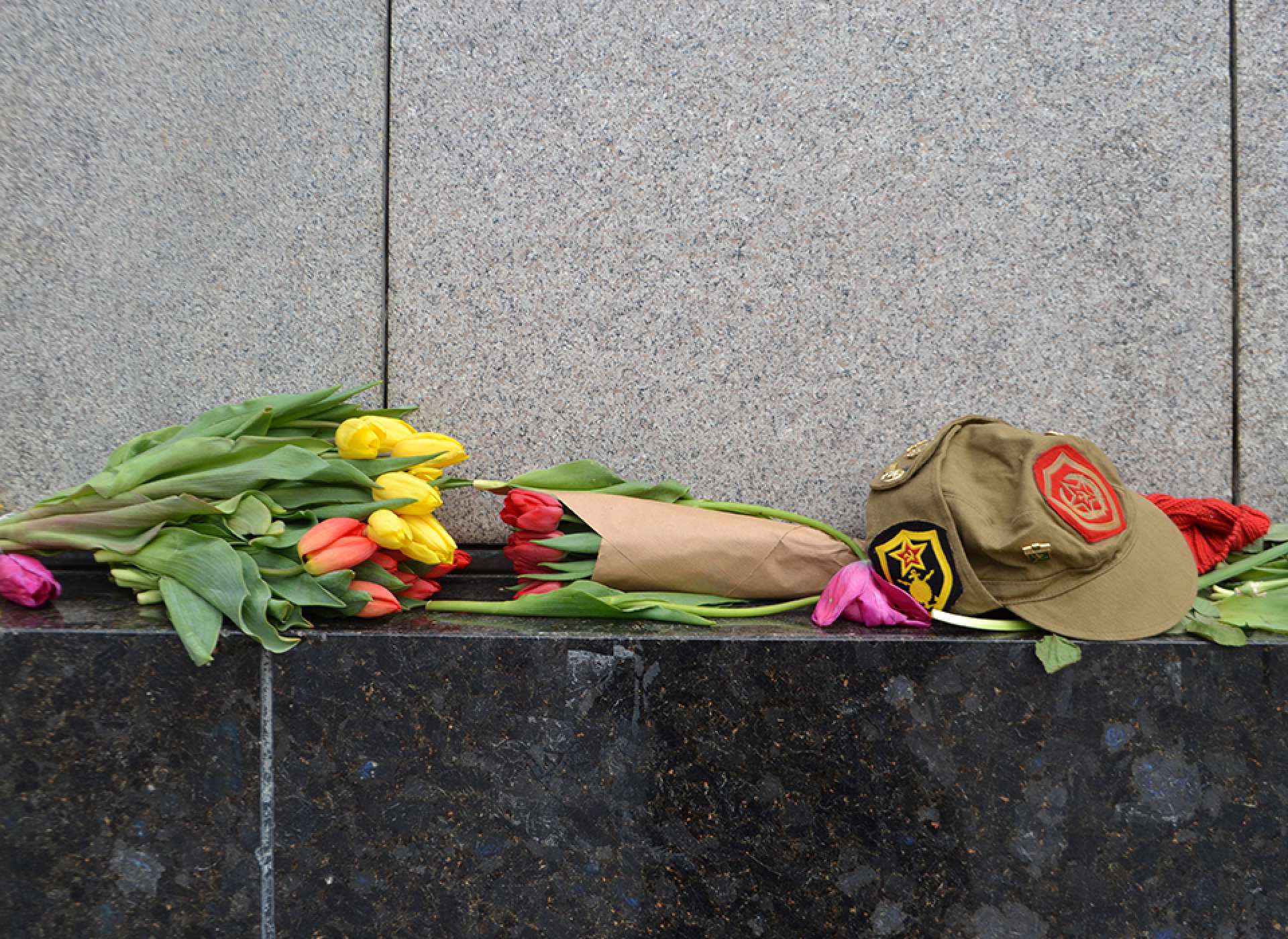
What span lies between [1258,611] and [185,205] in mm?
2409

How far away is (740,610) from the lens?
162 centimetres

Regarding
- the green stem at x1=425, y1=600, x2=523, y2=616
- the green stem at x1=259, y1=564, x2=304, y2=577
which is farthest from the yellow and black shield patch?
the green stem at x1=259, y1=564, x2=304, y2=577

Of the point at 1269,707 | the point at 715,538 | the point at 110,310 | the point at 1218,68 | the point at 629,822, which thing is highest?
the point at 1218,68

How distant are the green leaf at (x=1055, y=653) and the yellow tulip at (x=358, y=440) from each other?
1.21 m

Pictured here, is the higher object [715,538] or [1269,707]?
[715,538]

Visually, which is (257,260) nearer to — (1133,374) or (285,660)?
(285,660)

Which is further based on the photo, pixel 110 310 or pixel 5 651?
pixel 110 310

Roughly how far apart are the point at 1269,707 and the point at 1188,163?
1.26 metres

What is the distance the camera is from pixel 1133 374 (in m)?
1.97

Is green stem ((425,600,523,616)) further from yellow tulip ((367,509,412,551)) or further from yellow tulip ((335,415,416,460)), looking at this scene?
yellow tulip ((335,415,416,460))

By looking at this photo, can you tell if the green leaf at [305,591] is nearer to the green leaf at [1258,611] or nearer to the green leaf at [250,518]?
the green leaf at [250,518]

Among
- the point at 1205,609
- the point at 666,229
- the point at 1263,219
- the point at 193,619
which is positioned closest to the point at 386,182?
the point at 666,229

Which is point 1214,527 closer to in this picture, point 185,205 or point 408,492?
point 408,492

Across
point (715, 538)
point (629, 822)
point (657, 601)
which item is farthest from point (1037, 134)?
point (629, 822)
